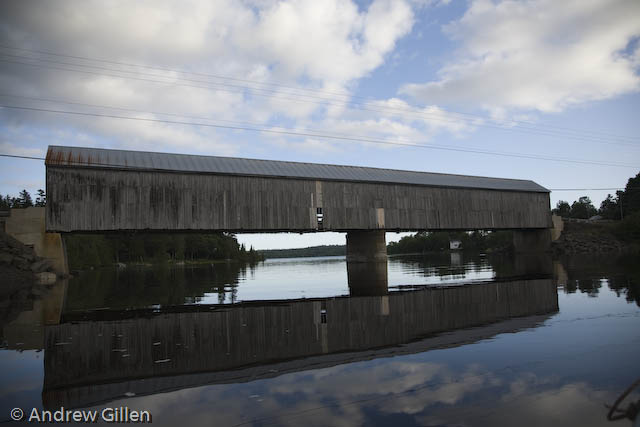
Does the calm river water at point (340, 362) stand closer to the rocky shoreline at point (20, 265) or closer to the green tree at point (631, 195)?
the rocky shoreline at point (20, 265)

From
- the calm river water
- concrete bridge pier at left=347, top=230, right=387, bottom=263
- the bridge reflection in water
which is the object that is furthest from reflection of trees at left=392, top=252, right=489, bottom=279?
the calm river water

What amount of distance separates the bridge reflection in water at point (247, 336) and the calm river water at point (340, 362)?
0.15ft

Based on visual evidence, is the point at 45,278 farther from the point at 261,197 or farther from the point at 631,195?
the point at 631,195

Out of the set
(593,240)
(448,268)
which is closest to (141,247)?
(448,268)

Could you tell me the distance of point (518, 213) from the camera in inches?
1817

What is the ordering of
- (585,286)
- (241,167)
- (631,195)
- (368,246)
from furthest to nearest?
(631,195), (368,246), (241,167), (585,286)

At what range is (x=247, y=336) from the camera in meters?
10.2

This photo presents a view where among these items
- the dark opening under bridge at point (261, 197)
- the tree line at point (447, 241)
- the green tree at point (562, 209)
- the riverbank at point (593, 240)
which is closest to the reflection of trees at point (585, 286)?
the dark opening under bridge at point (261, 197)

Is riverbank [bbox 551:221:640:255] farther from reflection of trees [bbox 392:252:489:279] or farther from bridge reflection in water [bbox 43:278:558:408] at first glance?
bridge reflection in water [bbox 43:278:558:408]

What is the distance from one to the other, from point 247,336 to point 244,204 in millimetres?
22873

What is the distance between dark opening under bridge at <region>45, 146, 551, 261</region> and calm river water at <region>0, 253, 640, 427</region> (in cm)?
1482

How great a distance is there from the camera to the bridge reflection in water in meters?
7.06

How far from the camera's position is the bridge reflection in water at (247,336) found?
7.06 meters

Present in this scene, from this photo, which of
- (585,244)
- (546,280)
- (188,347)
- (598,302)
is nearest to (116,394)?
(188,347)
